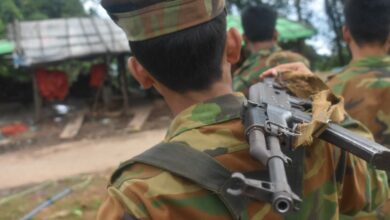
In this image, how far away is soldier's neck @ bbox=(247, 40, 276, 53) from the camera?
13.6 ft

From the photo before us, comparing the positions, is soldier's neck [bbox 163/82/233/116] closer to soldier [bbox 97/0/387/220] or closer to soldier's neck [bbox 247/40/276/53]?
soldier [bbox 97/0/387/220]

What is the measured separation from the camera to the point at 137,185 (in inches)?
43.9

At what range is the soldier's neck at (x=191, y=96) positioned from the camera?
133 centimetres

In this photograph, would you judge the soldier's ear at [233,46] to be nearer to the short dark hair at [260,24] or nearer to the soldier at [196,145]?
the soldier at [196,145]

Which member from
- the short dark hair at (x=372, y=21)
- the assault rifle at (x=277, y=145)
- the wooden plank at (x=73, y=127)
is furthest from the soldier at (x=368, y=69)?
the wooden plank at (x=73, y=127)

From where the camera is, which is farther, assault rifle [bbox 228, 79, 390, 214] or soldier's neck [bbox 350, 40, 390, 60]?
soldier's neck [bbox 350, 40, 390, 60]

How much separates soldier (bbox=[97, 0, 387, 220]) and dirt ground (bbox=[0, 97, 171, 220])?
444 centimetres

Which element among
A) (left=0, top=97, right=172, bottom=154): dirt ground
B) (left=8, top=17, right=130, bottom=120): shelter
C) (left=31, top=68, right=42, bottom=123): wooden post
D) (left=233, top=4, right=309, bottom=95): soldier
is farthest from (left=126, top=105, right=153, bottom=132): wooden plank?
(left=233, top=4, right=309, bottom=95): soldier

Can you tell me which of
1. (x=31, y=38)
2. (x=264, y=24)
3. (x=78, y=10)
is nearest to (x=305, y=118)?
(x=264, y=24)

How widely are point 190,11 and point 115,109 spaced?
11.5 metres

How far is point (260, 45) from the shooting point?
13.7 feet

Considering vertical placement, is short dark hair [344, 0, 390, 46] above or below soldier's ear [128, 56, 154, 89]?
below

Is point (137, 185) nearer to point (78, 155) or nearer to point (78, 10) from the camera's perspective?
point (78, 155)

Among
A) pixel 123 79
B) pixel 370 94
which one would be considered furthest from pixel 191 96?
pixel 123 79
